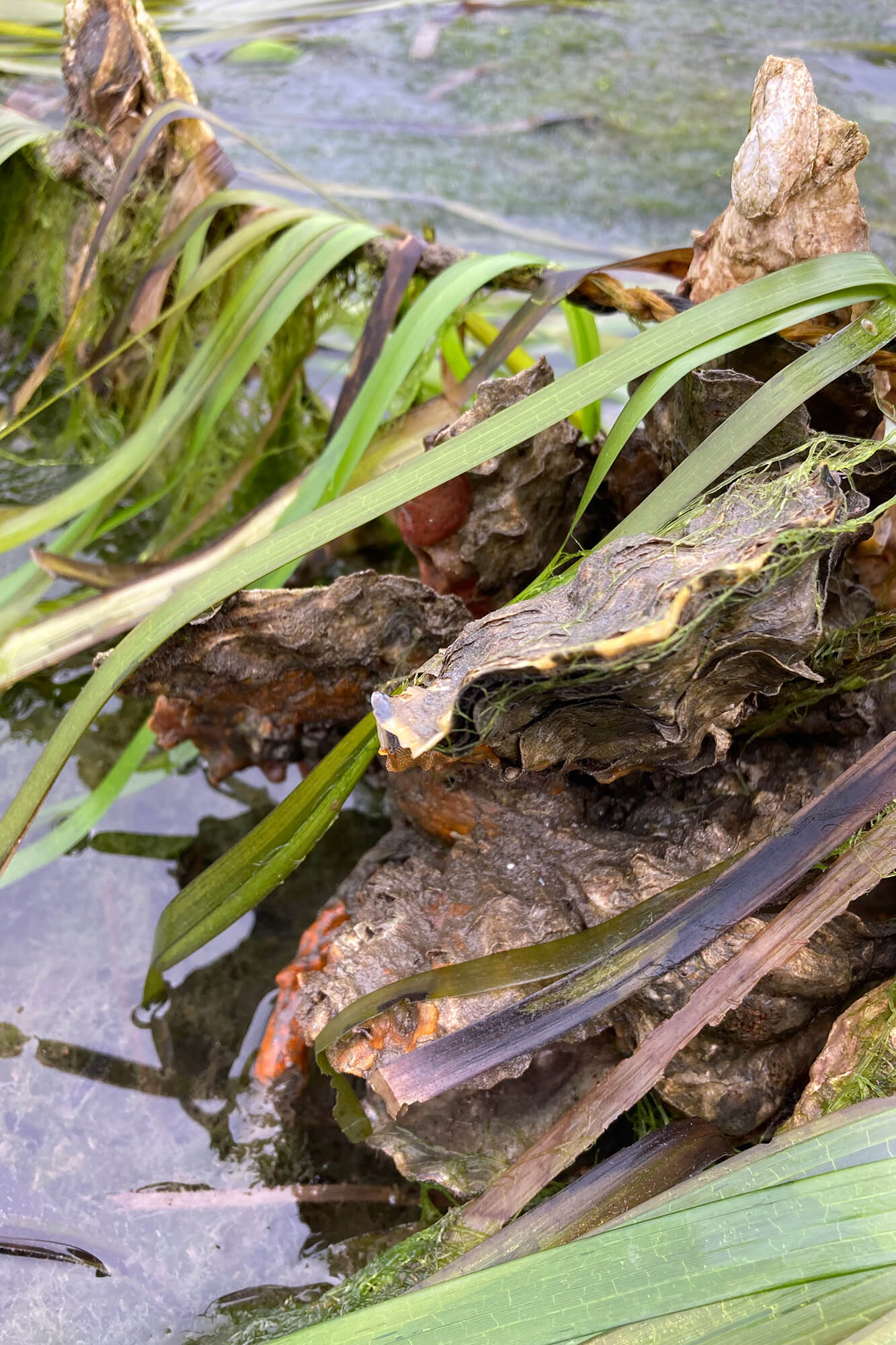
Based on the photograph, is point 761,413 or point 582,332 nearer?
point 761,413

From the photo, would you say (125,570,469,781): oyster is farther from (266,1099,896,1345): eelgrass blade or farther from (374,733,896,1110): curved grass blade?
(266,1099,896,1345): eelgrass blade

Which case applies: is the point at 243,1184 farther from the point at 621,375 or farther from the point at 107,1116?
the point at 621,375

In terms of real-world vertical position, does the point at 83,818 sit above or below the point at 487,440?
below

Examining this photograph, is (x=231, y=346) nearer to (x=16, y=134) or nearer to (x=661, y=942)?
(x=16, y=134)

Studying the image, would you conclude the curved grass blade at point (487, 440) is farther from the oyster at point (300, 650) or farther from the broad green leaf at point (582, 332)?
the broad green leaf at point (582, 332)

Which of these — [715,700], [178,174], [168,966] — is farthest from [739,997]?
[178,174]

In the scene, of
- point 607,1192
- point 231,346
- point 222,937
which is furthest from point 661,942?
point 231,346

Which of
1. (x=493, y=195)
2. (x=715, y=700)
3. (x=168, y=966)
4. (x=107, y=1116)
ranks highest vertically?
(x=493, y=195)
